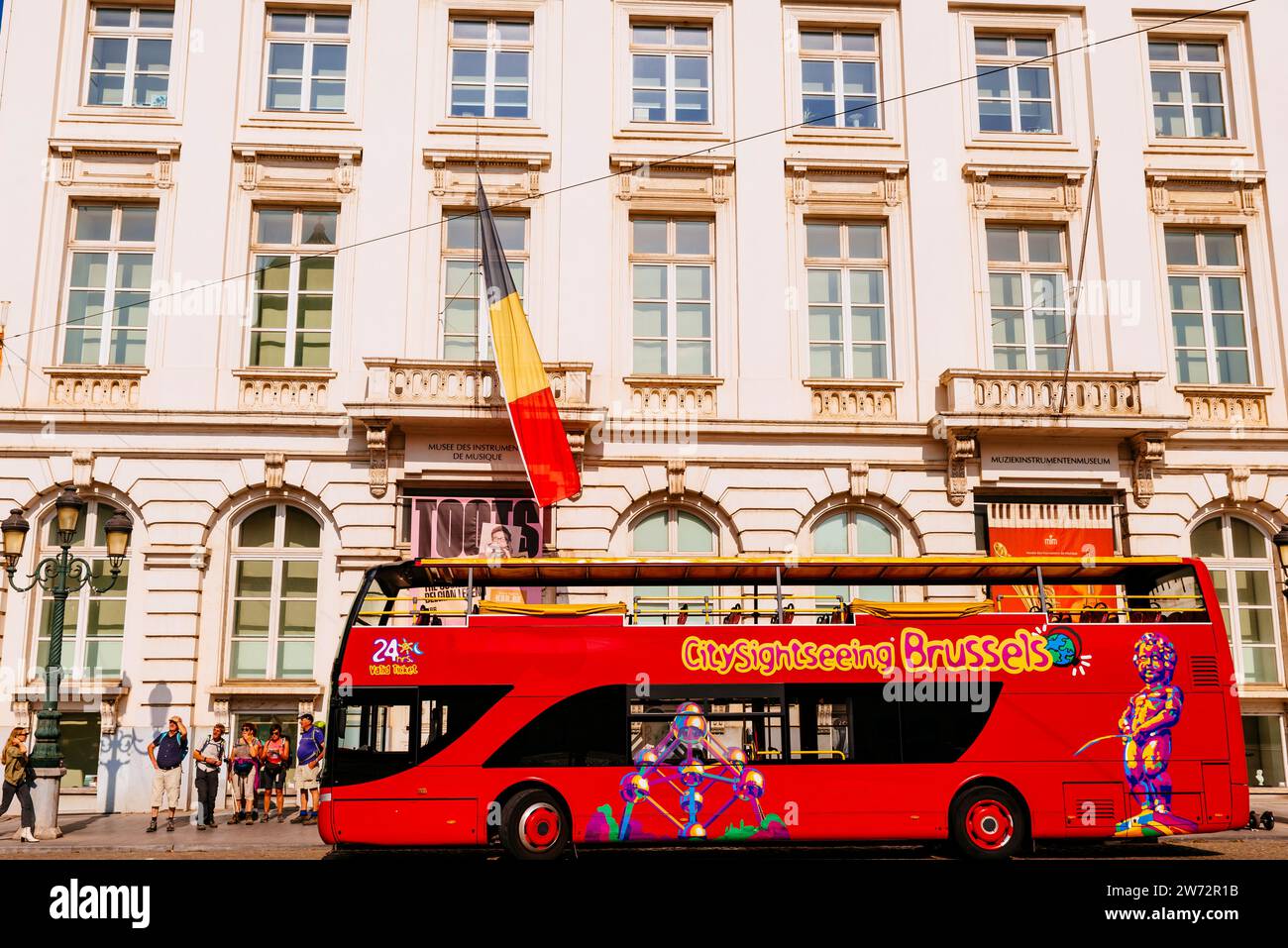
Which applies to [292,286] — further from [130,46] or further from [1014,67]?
[1014,67]

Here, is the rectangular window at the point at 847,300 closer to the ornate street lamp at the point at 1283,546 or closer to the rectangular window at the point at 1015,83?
the rectangular window at the point at 1015,83

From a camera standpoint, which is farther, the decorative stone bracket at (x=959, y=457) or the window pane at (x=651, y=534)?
the window pane at (x=651, y=534)

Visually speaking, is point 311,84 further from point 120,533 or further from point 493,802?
point 493,802

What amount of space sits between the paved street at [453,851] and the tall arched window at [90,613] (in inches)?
146

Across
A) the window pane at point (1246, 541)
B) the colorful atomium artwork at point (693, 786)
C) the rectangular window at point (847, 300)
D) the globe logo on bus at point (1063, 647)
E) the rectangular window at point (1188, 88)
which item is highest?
the rectangular window at point (1188, 88)

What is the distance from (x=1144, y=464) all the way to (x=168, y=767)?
18.1 metres

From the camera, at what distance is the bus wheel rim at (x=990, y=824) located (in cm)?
1385

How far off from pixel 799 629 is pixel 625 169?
11468 mm

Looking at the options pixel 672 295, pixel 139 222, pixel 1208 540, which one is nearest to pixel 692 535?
pixel 672 295

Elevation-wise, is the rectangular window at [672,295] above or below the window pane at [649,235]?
below

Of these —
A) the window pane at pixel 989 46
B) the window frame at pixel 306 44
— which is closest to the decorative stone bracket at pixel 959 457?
the window pane at pixel 989 46

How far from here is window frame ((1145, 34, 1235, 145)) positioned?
23.2m

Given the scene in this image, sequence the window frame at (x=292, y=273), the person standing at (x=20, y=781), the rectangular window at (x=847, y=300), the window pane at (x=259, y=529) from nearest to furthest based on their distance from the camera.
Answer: the person standing at (x=20, y=781) → the window pane at (x=259, y=529) → the window frame at (x=292, y=273) → the rectangular window at (x=847, y=300)

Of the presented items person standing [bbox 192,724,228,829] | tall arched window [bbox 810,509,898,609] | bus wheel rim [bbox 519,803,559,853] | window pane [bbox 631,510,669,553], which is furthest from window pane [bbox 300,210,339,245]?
bus wheel rim [bbox 519,803,559,853]
